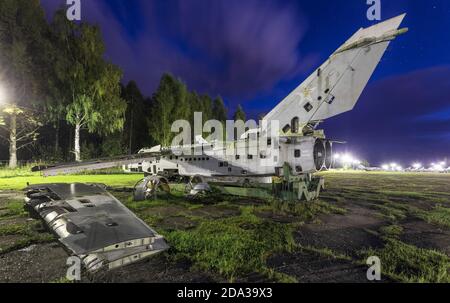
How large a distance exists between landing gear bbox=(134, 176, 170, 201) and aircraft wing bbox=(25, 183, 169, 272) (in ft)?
14.0

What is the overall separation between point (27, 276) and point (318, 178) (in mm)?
11521

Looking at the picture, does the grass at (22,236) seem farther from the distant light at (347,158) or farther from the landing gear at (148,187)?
the distant light at (347,158)

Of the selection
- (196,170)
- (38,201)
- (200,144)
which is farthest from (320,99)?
(38,201)

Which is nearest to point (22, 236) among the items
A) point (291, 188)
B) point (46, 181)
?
point (291, 188)

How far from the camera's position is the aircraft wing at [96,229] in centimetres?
362

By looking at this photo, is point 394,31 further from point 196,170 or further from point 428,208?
point 196,170

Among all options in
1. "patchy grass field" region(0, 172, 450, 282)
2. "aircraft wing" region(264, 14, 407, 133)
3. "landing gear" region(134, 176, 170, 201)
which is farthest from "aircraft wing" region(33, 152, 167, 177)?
"aircraft wing" region(264, 14, 407, 133)

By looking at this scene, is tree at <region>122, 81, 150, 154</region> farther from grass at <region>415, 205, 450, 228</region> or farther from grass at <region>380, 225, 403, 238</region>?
grass at <region>415, 205, 450, 228</region>

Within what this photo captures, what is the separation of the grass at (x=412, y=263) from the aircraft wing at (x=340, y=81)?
24.0ft

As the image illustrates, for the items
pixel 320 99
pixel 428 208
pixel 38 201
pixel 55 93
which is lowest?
pixel 428 208

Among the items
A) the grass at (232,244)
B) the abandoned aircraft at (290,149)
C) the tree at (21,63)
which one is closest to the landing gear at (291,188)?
the abandoned aircraft at (290,149)

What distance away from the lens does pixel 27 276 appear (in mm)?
3887

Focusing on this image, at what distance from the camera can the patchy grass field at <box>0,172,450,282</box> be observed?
3.98 m

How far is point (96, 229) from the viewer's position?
13.3 feet
